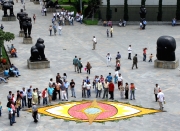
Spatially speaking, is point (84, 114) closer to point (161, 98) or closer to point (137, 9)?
point (161, 98)

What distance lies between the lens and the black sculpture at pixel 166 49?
39.6 m

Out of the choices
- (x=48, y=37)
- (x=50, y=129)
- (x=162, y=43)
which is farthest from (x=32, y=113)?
(x=48, y=37)

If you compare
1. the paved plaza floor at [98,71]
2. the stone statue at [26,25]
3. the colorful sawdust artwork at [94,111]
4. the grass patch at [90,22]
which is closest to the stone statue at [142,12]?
the paved plaza floor at [98,71]

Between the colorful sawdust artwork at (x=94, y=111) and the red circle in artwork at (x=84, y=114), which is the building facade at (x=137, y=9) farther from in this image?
the red circle in artwork at (x=84, y=114)

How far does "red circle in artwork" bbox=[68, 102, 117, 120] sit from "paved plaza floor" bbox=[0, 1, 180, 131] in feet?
3.44

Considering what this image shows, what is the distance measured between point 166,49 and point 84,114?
14477 millimetres

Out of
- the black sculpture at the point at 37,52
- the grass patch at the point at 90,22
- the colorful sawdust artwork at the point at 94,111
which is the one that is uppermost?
the grass patch at the point at 90,22

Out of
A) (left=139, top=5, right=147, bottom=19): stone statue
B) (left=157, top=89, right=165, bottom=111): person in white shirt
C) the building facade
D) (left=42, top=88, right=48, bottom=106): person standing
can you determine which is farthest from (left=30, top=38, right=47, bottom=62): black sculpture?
the building facade

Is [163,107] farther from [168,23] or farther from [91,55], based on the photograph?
[168,23]

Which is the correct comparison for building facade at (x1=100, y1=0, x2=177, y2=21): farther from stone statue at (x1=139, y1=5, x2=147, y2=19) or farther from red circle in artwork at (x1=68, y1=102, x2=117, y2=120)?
red circle in artwork at (x1=68, y1=102, x2=117, y2=120)

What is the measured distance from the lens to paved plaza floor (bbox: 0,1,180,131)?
86.2 feet

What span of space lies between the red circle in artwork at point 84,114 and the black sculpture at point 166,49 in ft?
39.3

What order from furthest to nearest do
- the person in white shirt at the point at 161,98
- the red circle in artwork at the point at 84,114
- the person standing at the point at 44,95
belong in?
1. the person standing at the point at 44,95
2. the person in white shirt at the point at 161,98
3. the red circle in artwork at the point at 84,114

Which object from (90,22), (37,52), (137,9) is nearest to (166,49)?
(37,52)
